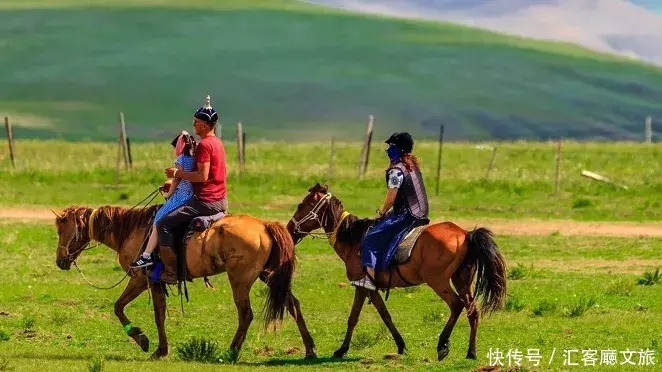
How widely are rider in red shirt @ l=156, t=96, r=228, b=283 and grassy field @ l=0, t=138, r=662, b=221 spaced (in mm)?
17173

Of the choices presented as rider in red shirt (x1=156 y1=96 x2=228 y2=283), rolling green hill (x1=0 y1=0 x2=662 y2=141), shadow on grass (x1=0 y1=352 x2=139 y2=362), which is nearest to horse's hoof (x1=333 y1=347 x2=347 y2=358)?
rider in red shirt (x1=156 y1=96 x2=228 y2=283)

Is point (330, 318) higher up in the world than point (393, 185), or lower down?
lower down

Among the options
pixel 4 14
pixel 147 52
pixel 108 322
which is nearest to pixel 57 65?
pixel 147 52

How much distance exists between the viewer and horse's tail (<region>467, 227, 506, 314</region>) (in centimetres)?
1424

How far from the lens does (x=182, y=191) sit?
14602 millimetres

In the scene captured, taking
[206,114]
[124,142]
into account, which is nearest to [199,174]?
[206,114]

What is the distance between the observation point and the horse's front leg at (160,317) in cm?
1477

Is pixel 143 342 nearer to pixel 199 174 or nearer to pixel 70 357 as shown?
pixel 70 357

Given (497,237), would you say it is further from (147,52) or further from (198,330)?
(147,52)

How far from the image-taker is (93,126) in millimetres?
98750

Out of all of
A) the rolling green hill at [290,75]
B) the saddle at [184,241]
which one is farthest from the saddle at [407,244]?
the rolling green hill at [290,75]

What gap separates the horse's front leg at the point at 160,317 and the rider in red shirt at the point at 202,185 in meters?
0.33

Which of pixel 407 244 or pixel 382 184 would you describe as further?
pixel 382 184

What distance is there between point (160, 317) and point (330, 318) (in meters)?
3.63
